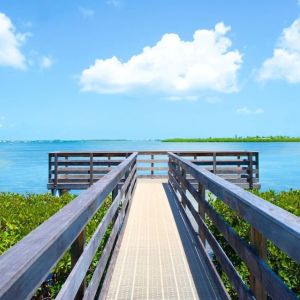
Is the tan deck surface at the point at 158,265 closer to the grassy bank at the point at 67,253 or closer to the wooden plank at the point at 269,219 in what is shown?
the grassy bank at the point at 67,253

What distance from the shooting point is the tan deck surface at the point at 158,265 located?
400cm

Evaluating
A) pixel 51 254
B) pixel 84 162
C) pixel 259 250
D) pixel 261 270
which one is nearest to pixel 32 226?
pixel 259 250

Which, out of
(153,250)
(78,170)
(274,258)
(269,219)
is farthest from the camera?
(78,170)

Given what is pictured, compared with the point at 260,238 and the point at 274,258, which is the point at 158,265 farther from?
the point at 260,238

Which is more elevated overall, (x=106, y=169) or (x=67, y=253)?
(x=106, y=169)

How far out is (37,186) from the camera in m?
36.9

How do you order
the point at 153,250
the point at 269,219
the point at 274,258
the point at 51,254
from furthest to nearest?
the point at 153,250 → the point at 274,258 → the point at 269,219 → the point at 51,254

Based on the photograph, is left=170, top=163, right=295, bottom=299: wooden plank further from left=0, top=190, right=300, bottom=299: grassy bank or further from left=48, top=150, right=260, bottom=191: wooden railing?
left=48, top=150, right=260, bottom=191: wooden railing

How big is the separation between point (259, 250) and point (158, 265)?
2.44 meters

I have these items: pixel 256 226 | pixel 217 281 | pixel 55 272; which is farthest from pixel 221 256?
pixel 55 272

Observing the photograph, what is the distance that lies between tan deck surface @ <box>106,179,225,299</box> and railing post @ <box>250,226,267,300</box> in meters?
1.28

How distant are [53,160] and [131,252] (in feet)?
38.1

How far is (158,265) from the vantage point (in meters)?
4.84

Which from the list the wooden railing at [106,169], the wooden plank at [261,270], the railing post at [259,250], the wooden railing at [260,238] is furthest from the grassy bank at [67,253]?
the wooden railing at [106,169]
